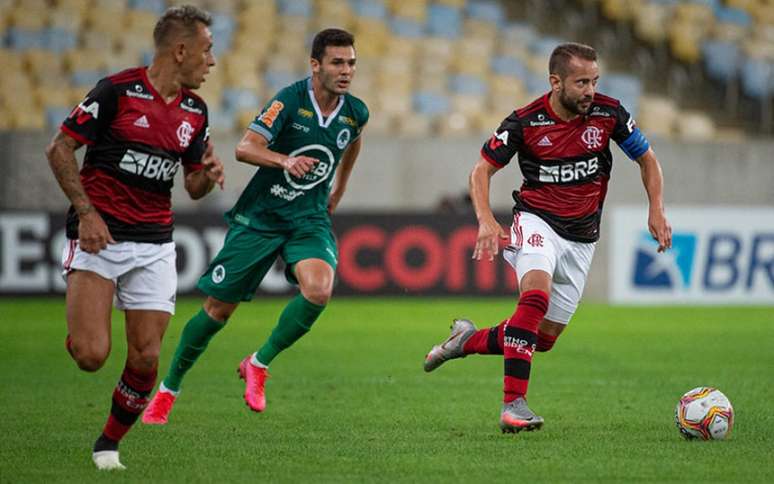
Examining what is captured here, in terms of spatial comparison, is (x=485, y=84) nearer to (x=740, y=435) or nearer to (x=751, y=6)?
(x=751, y=6)

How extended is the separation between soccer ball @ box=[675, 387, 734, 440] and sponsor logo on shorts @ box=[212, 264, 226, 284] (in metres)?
2.93

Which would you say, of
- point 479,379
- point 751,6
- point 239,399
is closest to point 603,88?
point 751,6

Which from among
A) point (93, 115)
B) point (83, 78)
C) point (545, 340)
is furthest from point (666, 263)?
point (93, 115)

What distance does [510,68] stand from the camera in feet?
77.3

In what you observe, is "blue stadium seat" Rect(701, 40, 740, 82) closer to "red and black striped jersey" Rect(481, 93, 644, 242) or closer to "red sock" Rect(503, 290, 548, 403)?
"red and black striped jersey" Rect(481, 93, 644, 242)

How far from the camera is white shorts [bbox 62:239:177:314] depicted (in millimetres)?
6746

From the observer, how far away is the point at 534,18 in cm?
2472

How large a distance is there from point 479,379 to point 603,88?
12.8 meters

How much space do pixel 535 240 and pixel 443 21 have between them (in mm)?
16028

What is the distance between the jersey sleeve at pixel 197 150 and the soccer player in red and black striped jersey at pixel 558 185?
181cm

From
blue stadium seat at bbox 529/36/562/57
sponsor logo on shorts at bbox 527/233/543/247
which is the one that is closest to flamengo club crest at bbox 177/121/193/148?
sponsor logo on shorts at bbox 527/233/543/247

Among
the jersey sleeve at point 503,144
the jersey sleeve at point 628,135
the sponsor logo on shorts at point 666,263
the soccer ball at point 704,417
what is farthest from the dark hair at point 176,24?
the sponsor logo on shorts at point 666,263

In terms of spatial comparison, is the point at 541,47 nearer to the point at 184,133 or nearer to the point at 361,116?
the point at 361,116

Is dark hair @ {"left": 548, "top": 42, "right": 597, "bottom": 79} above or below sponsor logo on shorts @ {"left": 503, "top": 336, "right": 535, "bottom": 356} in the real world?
above
